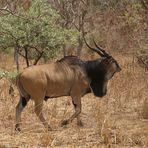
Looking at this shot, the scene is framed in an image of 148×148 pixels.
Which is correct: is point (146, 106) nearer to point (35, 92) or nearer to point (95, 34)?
point (35, 92)

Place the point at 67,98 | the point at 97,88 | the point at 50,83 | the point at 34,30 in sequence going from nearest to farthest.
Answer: the point at 50,83 < the point at 97,88 < the point at 34,30 < the point at 67,98

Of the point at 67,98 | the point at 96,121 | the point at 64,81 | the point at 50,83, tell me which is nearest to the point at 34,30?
the point at 67,98

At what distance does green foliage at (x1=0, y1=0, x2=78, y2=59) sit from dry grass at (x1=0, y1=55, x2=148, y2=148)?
42.2 inches

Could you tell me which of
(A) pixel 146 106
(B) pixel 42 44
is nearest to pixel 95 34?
(B) pixel 42 44

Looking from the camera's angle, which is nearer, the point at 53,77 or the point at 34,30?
the point at 53,77

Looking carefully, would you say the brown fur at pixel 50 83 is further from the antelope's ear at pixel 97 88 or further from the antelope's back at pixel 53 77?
the antelope's ear at pixel 97 88

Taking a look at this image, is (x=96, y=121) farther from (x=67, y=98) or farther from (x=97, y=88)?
(x=67, y=98)

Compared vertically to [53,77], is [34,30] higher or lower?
higher

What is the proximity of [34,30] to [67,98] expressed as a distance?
167 cm

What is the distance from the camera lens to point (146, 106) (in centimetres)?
816

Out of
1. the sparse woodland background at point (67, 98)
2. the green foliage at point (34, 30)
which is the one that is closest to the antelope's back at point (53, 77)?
the sparse woodland background at point (67, 98)

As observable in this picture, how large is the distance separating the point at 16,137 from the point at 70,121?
113cm

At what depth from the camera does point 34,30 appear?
920 cm

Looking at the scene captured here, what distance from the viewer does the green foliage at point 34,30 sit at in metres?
9.11
